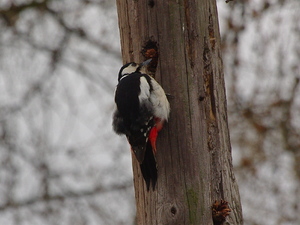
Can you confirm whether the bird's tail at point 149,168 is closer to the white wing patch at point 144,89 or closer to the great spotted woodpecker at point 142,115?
the great spotted woodpecker at point 142,115

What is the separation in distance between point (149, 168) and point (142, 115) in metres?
0.38

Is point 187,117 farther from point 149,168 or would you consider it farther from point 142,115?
point 149,168

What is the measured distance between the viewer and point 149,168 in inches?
163

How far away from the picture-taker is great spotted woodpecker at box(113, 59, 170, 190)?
13.6ft

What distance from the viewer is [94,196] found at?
8.70 meters

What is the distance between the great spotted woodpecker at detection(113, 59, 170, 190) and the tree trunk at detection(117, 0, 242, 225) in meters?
0.07

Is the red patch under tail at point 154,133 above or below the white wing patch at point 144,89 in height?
below

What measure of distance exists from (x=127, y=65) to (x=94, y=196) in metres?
4.44

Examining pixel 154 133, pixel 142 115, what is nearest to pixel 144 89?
pixel 142 115

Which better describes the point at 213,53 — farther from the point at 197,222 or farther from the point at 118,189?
the point at 118,189

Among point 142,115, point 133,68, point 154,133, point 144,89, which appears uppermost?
point 133,68

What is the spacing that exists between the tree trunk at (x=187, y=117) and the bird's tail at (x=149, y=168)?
1.8 inches

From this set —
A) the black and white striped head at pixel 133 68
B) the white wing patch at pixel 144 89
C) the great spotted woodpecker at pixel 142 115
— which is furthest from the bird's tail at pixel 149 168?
the black and white striped head at pixel 133 68

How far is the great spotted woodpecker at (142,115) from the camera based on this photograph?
414 centimetres
